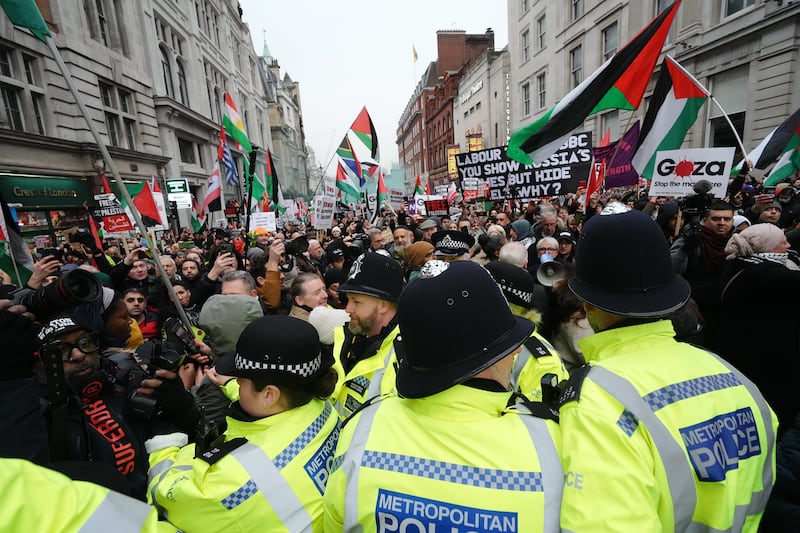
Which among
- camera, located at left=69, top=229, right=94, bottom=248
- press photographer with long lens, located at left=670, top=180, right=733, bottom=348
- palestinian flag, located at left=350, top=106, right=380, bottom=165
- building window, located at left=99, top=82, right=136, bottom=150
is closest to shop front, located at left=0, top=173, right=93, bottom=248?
building window, located at left=99, top=82, right=136, bottom=150

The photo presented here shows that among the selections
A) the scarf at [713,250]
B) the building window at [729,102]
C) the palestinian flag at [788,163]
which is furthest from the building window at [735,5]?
the scarf at [713,250]

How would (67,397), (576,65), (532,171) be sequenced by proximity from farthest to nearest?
(576,65) < (532,171) < (67,397)

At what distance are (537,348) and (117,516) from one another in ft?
6.23

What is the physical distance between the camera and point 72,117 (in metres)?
15.0

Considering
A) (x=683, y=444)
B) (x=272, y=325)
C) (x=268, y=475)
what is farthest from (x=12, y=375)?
(x=683, y=444)

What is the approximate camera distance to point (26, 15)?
2.92 meters

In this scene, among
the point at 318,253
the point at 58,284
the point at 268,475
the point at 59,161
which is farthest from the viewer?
the point at 59,161

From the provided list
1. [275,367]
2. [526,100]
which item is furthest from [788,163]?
[526,100]

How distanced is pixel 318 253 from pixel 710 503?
23.6 ft

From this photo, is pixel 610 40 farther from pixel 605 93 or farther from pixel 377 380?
pixel 377 380

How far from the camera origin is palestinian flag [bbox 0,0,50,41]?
2.93 meters

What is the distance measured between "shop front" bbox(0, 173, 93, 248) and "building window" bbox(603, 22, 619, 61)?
24823 millimetres

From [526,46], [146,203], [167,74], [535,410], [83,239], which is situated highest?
[526,46]

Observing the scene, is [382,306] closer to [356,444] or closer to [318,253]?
[356,444]
